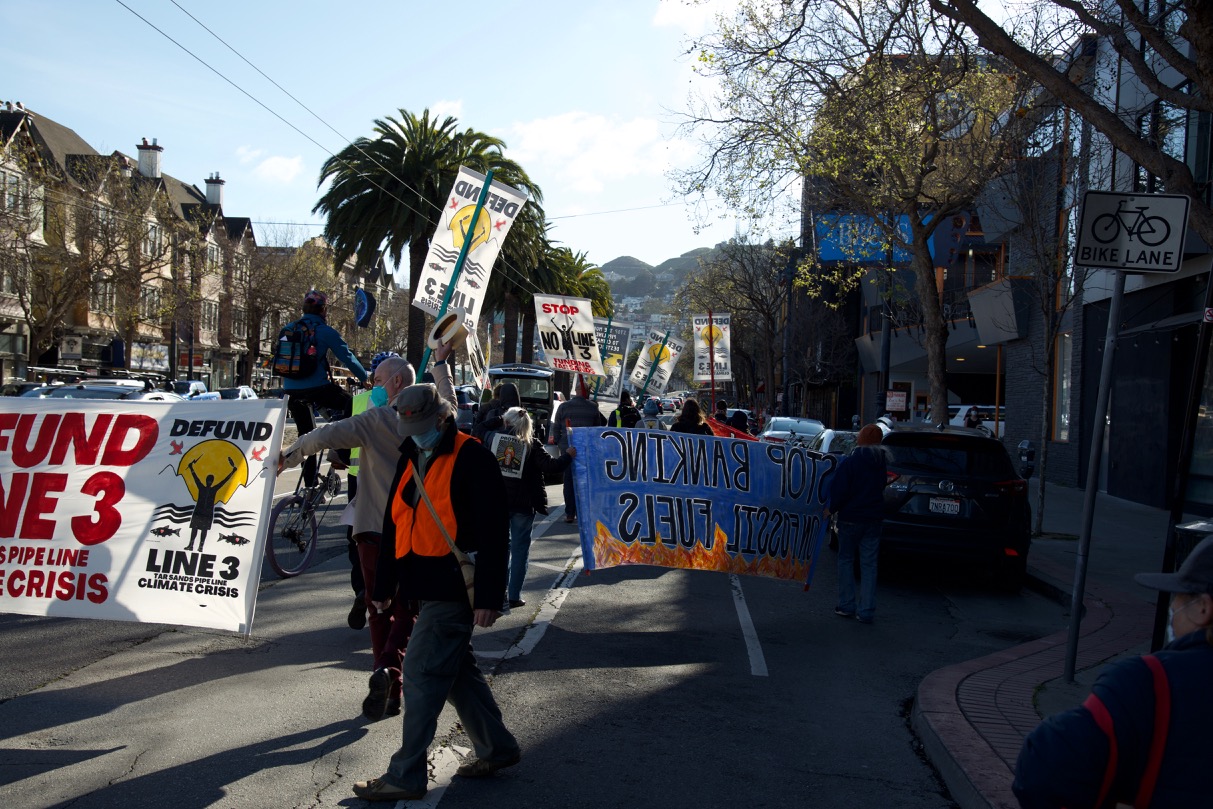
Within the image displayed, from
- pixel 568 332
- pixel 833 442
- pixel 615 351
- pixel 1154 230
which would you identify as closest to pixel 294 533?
pixel 1154 230

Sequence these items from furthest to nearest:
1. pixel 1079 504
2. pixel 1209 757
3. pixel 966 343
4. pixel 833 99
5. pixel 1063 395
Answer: pixel 966 343, pixel 1063 395, pixel 1079 504, pixel 833 99, pixel 1209 757

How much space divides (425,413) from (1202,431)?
4.46 metres

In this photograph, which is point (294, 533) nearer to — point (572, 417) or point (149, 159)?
point (572, 417)

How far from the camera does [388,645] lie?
19.2ft

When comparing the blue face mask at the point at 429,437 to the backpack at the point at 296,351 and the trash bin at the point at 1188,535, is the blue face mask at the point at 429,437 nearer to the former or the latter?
the trash bin at the point at 1188,535

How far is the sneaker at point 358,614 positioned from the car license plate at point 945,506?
6665mm

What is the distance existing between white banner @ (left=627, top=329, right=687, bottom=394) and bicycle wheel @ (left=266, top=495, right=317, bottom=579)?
1792cm

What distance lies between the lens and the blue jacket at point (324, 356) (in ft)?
27.3

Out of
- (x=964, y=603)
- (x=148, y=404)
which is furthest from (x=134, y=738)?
(x=964, y=603)

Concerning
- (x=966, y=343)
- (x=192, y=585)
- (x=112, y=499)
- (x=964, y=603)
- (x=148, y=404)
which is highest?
(x=966, y=343)

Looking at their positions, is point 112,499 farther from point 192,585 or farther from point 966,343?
point 966,343

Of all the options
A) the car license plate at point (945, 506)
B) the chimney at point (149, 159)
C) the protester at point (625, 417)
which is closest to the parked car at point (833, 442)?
the protester at point (625, 417)

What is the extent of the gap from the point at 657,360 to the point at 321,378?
783 inches

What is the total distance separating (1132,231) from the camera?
23.7 feet
